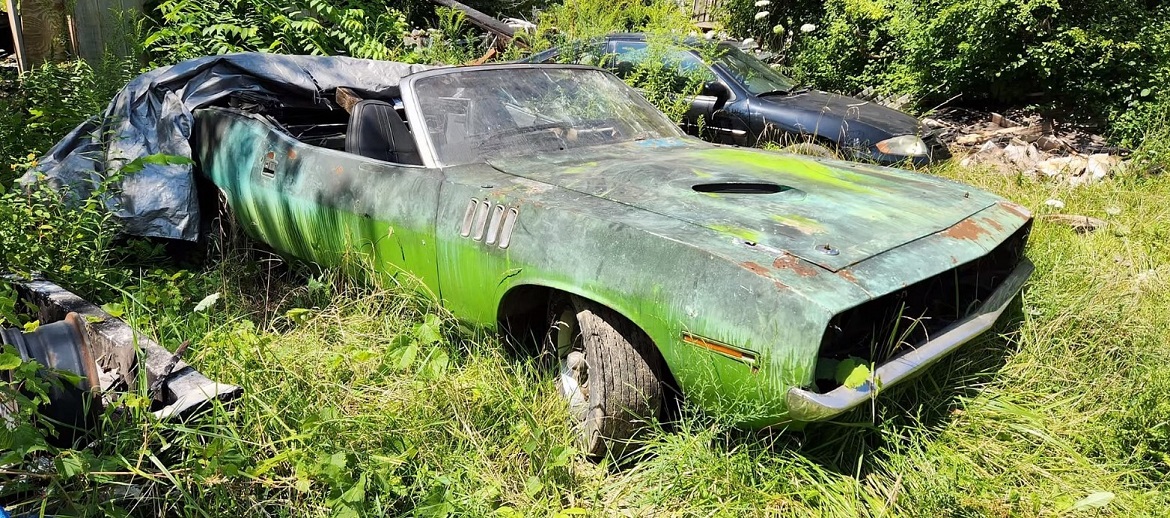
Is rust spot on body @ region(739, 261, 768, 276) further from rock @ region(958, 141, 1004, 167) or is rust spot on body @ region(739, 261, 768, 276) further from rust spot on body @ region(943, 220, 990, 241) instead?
rock @ region(958, 141, 1004, 167)

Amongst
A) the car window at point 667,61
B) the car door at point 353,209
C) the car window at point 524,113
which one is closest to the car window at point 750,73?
the car window at point 667,61

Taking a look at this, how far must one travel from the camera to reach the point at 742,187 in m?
3.04

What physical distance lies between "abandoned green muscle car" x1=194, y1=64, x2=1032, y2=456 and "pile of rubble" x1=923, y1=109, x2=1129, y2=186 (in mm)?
3719

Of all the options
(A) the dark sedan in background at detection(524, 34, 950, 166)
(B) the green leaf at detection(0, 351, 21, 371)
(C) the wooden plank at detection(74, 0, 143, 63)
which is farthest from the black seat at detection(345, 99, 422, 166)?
(C) the wooden plank at detection(74, 0, 143, 63)

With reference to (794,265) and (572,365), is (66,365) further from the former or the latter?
(794,265)

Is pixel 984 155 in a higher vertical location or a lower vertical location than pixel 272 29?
lower

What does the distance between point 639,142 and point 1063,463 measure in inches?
86.9

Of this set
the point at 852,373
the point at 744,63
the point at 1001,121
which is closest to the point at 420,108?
the point at 852,373

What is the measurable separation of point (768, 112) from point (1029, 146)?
256 centimetres

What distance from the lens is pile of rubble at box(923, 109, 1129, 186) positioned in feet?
20.8

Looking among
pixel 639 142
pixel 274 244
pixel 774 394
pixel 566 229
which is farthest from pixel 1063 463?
pixel 274 244

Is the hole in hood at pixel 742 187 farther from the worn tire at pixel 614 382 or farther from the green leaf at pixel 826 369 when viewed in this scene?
the green leaf at pixel 826 369

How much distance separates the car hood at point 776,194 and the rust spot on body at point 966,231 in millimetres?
27

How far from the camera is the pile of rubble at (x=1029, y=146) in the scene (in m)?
6.33
